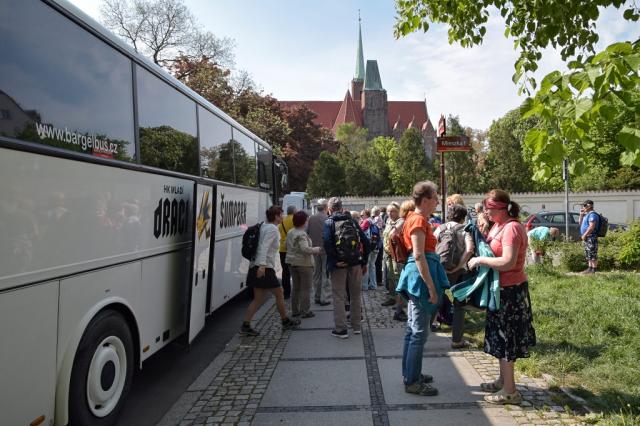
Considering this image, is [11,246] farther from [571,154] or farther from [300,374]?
[571,154]

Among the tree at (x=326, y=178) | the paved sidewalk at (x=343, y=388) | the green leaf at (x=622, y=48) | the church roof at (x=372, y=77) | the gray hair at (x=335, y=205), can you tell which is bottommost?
the paved sidewalk at (x=343, y=388)

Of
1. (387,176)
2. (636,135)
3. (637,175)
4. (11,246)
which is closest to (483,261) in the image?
(636,135)

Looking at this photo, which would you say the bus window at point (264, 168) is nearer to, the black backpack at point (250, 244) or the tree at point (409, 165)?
the black backpack at point (250, 244)

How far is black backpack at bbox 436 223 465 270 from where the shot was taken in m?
6.15

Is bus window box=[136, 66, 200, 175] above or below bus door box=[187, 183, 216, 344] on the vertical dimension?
above

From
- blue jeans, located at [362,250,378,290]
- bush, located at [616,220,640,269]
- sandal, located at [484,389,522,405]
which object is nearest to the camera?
sandal, located at [484,389,522,405]

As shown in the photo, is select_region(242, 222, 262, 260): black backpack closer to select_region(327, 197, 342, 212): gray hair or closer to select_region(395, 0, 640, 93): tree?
select_region(327, 197, 342, 212): gray hair

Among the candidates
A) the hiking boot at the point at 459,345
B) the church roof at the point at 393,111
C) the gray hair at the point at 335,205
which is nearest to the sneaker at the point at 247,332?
the gray hair at the point at 335,205

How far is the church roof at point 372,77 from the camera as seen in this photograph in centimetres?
10656

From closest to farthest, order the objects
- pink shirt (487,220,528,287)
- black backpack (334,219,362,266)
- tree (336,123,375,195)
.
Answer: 1. pink shirt (487,220,528,287)
2. black backpack (334,219,362,266)
3. tree (336,123,375,195)

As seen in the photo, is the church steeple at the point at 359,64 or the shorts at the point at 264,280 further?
the church steeple at the point at 359,64

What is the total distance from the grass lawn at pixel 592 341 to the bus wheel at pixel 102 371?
3.94 meters

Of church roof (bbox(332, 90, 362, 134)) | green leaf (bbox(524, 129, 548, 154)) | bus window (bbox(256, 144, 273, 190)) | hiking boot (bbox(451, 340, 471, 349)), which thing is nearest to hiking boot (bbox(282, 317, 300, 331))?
hiking boot (bbox(451, 340, 471, 349))

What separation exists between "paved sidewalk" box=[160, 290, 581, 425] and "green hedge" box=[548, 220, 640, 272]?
743 cm
